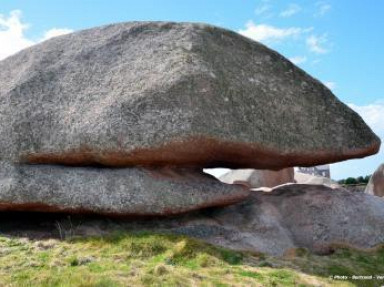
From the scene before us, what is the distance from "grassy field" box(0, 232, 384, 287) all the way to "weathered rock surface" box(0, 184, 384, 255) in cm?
78

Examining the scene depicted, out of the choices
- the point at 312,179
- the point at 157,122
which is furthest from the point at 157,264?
the point at 312,179

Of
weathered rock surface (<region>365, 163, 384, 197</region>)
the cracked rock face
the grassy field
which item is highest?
the cracked rock face

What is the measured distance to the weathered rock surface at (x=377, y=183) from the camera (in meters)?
23.9

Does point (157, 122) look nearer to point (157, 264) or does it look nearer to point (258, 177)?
point (157, 264)

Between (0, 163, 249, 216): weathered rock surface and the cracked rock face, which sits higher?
the cracked rock face

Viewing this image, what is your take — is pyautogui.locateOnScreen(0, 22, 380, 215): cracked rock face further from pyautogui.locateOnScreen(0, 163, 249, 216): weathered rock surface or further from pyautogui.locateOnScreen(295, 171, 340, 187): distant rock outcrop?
pyautogui.locateOnScreen(295, 171, 340, 187): distant rock outcrop

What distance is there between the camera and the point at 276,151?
464 inches

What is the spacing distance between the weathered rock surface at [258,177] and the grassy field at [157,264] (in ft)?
47.5

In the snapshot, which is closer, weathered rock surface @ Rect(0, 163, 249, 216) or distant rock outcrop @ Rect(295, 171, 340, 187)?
weathered rock surface @ Rect(0, 163, 249, 216)

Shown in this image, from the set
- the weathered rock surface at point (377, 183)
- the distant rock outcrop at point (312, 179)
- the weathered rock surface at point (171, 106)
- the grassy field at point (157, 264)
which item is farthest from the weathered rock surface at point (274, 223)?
the distant rock outcrop at point (312, 179)

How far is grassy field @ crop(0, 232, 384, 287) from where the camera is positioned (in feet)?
26.3

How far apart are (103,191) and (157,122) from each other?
199 centimetres

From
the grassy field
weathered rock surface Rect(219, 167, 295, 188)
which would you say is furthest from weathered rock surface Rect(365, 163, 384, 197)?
the grassy field

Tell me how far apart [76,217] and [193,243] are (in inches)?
134
